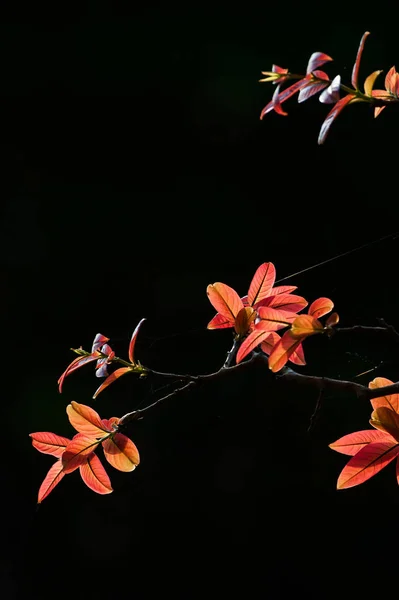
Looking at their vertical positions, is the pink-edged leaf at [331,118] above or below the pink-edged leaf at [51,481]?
above

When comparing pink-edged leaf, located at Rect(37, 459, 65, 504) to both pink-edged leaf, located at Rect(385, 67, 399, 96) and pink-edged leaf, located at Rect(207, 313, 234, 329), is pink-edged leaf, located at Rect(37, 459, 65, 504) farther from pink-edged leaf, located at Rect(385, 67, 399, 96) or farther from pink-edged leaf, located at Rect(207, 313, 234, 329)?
pink-edged leaf, located at Rect(385, 67, 399, 96)

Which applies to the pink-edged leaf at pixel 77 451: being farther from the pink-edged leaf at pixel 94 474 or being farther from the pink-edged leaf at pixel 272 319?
the pink-edged leaf at pixel 272 319

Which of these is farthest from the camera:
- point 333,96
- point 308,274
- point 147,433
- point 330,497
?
point 147,433

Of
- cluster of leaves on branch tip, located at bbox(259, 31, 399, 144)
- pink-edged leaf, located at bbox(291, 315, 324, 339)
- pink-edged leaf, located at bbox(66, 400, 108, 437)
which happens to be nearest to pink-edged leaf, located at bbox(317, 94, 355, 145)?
cluster of leaves on branch tip, located at bbox(259, 31, 399, 144)

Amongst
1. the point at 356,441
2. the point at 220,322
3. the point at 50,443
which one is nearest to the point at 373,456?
the point at 356,441

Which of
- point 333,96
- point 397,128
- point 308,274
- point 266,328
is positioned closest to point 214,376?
point 266,328

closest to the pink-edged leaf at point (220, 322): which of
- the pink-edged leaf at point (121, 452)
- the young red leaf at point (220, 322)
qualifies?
the young red leaf at point (220, 322)

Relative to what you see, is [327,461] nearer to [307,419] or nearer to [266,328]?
[307,419]
